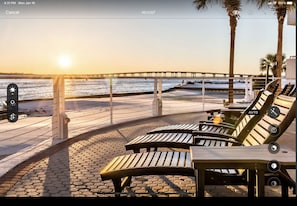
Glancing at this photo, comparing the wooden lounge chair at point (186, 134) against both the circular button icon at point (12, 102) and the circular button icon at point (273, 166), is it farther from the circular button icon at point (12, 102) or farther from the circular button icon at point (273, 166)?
the circular button icon at point (273, 166)

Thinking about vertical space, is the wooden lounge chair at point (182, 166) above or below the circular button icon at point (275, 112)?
below

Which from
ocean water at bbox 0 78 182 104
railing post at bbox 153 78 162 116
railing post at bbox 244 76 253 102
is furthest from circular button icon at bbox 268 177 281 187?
railing post at bbox 244 76 253 102

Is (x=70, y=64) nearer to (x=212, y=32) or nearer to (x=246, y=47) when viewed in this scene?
(x=212, y=32)

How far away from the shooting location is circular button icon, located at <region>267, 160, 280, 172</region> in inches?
70.9

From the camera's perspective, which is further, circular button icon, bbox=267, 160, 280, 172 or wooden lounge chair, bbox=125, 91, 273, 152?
wooden lounge chair, bbox=125, 91, 273, 152

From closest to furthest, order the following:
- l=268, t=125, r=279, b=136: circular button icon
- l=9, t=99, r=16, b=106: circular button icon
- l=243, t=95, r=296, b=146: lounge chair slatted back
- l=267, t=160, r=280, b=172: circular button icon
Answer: l=267, t=160, r=280, b=172: circular button icon → l=243, t=95, r=296, b=146: lounge chair slatted back → l=268, t=125, r=279, b=136: circular button icon → l=9, t=99, r=16, b=106: circular button icon

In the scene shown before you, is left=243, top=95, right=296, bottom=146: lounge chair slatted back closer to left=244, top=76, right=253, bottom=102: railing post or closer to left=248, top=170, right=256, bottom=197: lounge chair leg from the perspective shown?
left=248, top=170, right=256, bottom=197: lounge chair leg

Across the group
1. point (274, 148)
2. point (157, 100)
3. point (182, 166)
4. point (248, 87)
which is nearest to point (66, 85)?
point (157, 100)

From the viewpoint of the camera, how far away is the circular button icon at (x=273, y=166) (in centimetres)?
180

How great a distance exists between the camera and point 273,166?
1.81 m

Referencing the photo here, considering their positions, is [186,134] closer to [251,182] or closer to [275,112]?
[275,112]

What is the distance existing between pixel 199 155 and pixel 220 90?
1391 cm

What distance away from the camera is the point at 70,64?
3.06 meters

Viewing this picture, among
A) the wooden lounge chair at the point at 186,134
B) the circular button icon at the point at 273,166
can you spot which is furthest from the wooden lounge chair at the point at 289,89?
the circular button icon at the point at 273,166
